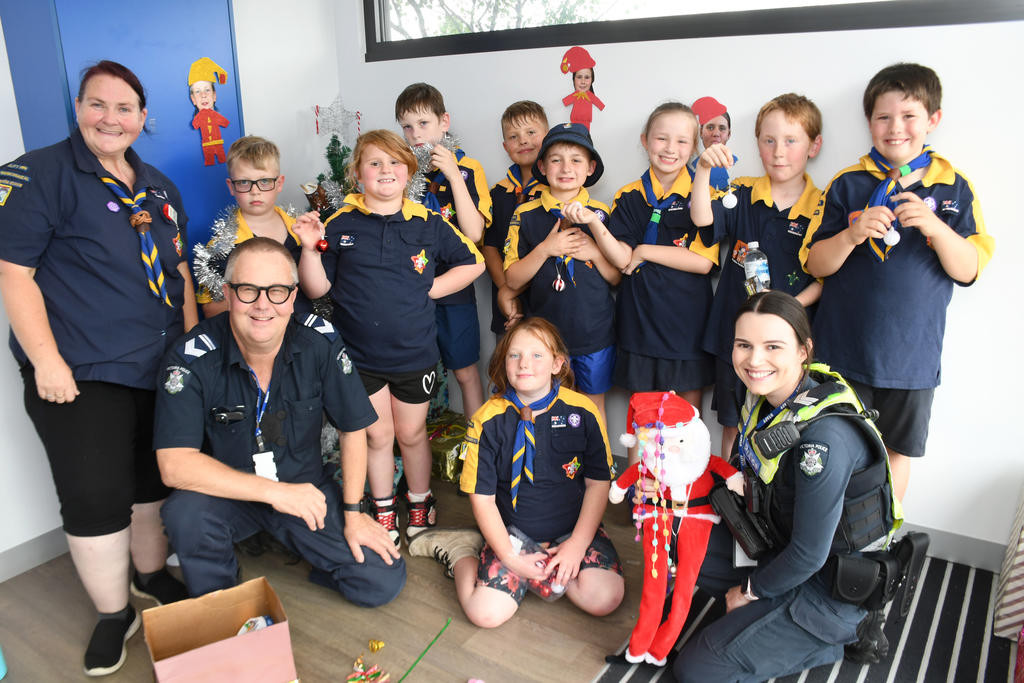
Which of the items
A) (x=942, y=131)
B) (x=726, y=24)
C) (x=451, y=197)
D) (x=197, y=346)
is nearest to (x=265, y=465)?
(x=197, y=346)

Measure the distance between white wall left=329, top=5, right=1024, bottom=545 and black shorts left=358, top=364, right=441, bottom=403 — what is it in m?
1.17

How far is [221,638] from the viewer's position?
2.05 metres

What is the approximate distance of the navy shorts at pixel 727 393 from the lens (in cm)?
271

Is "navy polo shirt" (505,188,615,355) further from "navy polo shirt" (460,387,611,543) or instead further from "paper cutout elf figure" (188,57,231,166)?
"paper cutout elf figure" (188,57,231,166)

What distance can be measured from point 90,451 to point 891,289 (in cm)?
262

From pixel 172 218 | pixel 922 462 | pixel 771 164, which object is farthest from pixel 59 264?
pixel 922 462

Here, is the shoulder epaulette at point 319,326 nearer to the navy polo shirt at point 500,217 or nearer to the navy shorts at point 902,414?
the navy polo shirt at point 500,217

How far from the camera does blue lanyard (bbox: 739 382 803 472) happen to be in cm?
198

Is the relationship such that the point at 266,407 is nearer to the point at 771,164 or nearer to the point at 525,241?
the point at 525,241

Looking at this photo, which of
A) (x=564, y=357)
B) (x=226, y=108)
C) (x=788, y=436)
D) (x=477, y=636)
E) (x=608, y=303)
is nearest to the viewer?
(x=788, y=436)

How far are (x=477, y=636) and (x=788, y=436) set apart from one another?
3.89ft

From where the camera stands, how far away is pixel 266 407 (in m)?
2.28

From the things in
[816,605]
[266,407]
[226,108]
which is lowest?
[816,605]

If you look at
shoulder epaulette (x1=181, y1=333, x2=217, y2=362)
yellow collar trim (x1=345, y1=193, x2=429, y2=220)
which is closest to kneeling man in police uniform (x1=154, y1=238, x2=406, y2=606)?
shoulder epaulette (x1=181, y1=333, x2=217, y2=362)
